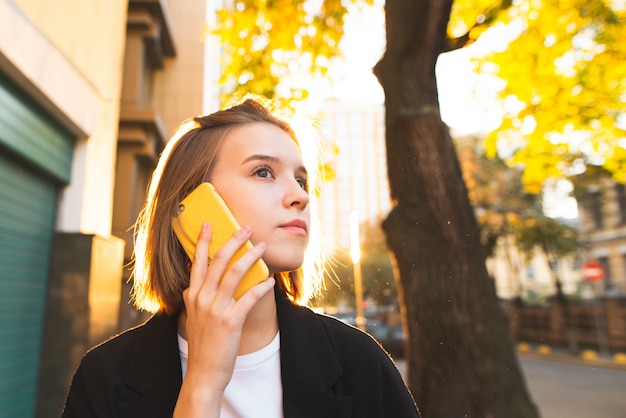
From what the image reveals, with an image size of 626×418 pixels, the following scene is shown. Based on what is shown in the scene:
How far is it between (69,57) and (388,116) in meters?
2.15

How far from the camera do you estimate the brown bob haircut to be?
1.22 metres

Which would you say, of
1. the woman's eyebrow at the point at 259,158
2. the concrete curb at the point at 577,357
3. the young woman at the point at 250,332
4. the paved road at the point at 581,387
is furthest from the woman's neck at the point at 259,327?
the concrete curb at the point at 577,357

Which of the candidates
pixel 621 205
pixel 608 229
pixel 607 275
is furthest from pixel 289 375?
pixel 607 275

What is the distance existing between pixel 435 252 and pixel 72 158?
2337mm

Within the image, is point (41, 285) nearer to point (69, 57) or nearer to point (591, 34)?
point (69, 57)

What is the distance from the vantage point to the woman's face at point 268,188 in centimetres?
105

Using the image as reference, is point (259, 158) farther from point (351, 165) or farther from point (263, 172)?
point (351, 165)

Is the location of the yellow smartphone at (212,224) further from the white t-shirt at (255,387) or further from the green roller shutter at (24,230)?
the green roller shutter at (24,230)

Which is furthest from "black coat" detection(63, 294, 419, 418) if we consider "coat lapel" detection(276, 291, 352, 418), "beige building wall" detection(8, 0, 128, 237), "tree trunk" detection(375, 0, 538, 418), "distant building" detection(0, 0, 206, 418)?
"beige building wall" detection(8, 0, 128, 237)

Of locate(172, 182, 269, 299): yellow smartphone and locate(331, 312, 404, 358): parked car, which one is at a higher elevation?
locate(172, 182, 269, 299): yellow smartphone

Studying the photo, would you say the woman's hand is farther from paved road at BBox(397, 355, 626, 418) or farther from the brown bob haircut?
paved road at BBox(397, 355, 626, 418)

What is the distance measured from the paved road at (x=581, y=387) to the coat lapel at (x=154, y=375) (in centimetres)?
330

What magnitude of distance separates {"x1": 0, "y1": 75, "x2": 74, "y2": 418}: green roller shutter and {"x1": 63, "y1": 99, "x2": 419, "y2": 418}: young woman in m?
1.05

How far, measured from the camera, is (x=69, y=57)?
2.90 meters
